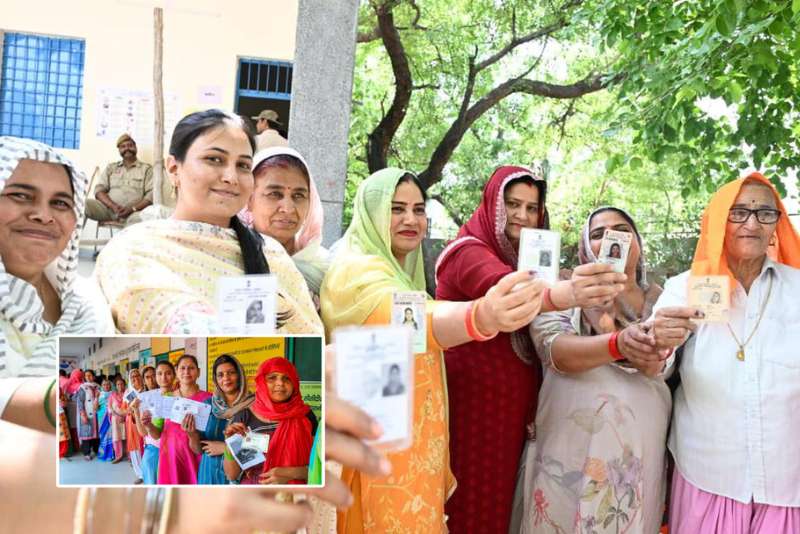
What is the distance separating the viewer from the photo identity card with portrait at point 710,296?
2549 mm

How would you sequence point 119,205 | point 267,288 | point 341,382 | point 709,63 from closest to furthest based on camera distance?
point 341,382 → point 267,288 → point 709,63 → point 119,205

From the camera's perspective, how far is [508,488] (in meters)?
2.81

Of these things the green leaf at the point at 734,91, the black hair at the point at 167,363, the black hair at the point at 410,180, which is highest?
the green leaf at the point at 734,91

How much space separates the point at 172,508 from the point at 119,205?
5568 millimetres

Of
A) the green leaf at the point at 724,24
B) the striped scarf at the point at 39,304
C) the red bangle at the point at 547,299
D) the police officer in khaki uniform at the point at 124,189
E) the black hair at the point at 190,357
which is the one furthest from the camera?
the police officer in khaki uniform at the point at 124,189

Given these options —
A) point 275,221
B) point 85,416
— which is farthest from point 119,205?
point 85,416

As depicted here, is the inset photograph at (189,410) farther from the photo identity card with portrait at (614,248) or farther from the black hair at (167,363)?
the photo identity card with portrait at (614,248)

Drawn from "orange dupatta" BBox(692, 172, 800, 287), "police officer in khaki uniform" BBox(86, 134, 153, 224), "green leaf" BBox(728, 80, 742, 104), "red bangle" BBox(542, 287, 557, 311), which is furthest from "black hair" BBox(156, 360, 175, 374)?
"police officer in khaki uniform" BBox(86, 134, 153, 224)

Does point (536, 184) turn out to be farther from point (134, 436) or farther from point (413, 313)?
point (134, 436)

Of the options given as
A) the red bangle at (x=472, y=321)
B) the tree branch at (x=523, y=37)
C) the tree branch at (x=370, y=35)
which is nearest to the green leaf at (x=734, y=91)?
the red bangle at (x=472, y=321)

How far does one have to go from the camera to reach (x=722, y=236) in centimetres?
269

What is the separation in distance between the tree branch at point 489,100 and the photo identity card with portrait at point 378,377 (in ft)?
31.6

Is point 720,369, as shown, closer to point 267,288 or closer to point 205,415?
point 267,288

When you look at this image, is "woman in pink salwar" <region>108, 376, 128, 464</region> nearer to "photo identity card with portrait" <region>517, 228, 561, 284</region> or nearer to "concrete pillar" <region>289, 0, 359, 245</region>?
"photo identity card with portrait" <region>517, 228, 561, 284</region>
